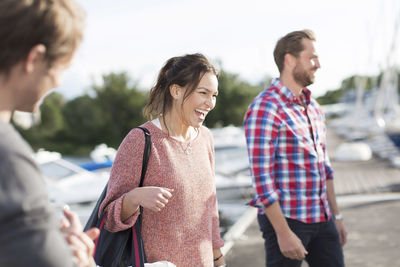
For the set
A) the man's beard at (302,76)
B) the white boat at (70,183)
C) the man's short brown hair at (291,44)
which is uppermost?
the man's short brown hair at (291,44)

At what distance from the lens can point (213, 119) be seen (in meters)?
47.2

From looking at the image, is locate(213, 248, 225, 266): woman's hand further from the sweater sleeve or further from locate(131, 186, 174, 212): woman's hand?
locate(131, 186, 174, 212): woman's hand

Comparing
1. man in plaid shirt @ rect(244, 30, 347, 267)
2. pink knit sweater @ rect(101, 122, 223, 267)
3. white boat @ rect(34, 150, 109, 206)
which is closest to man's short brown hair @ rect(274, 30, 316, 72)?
man in plaid shirt @ rect(244, 30, 347, 267)

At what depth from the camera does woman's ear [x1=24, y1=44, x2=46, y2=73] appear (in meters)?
0.97

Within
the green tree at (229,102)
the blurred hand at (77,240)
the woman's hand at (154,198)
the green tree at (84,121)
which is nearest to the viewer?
the blurred hand at (77,240)

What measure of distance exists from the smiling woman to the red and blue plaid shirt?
1.48 feet

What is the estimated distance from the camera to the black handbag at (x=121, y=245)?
6.48 ft

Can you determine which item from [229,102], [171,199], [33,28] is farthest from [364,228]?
[229,102]

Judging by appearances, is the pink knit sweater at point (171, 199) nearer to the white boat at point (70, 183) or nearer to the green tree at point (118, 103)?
the white boat at point (70, 183)

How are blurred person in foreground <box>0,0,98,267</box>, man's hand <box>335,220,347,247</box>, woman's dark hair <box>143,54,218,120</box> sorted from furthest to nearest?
man's hand <box>335,220,347,247</box>, woman's dark hair <box>143,54,218,120</box>, blurred person in foreground <box>0,0,98,267</box>

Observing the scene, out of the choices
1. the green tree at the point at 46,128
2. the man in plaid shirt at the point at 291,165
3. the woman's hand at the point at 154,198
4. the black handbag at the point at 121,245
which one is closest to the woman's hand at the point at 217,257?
the man in plaid shirt at the point at 291,165

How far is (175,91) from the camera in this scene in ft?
7.45

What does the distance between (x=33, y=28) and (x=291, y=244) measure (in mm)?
2121

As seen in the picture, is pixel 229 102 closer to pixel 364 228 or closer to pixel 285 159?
pixel 364 228
